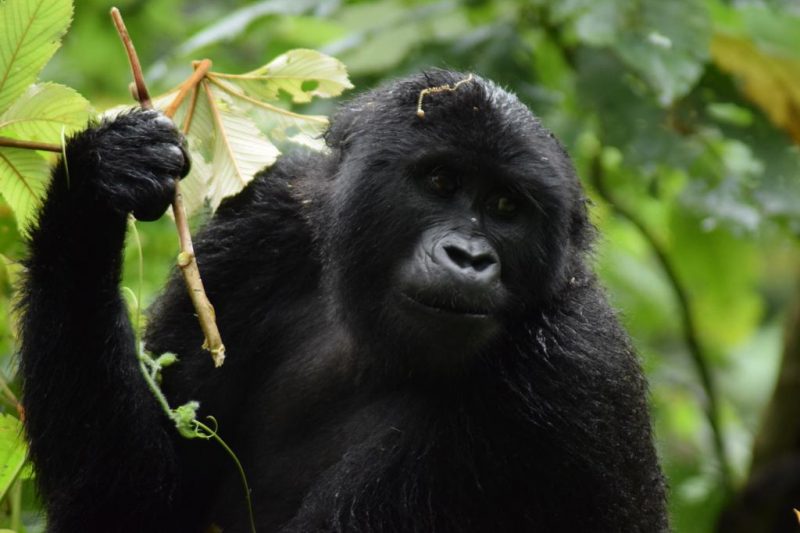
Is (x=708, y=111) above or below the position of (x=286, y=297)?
below

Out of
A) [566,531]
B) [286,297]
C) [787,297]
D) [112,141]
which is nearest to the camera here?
[112,141]

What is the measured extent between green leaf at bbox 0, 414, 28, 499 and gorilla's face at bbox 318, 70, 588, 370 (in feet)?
4.73

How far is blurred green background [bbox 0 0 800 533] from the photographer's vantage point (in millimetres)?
7133

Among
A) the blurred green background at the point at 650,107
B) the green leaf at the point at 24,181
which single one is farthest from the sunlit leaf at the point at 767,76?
the green leaf at the point at 24,181

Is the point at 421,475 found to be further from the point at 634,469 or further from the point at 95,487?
the point at 95,487

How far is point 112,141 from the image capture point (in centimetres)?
455

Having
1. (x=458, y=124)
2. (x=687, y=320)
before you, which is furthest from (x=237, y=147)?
(x=687, y=320)

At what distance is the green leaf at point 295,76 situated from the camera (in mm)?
5160

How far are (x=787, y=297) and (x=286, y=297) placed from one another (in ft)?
43.6

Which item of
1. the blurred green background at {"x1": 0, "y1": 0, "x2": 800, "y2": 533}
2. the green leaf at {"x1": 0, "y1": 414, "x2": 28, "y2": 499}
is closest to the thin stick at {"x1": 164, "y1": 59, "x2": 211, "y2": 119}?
the blurred green background at {"x1": 0, "y1": 0, "x2": 800, "y2": 533}

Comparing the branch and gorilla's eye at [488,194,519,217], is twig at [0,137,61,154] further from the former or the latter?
the branch

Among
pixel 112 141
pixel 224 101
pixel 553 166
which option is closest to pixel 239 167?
pixel 224 101

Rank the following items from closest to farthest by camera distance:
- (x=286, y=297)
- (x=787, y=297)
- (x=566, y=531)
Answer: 1. (x=566, y=531)
2. (x=286, y=297)
3. (x=787, y=297)

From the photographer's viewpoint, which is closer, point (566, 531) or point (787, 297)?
point (566, 531)
